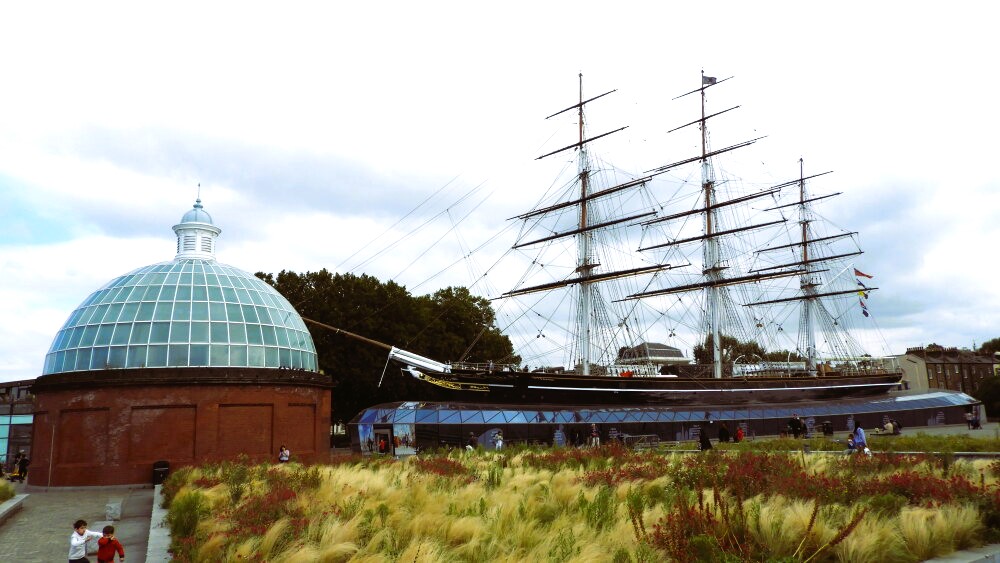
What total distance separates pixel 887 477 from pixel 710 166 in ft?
205

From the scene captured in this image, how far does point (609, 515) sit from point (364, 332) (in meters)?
43.0

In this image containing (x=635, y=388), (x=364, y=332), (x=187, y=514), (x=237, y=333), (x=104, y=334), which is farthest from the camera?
(x=364, y=332)

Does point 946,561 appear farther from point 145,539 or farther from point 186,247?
point 186,247

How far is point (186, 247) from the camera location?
32.8 meters

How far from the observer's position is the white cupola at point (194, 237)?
32781mm

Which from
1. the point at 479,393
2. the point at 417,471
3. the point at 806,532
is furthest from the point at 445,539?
the point at 479,393

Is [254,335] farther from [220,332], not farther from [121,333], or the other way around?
[121,333]

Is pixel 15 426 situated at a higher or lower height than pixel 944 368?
lower

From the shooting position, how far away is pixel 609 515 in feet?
36.0

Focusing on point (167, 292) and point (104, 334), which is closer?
point (104, 334)

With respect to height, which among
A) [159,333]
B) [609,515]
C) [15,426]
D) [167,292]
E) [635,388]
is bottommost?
[609,515]

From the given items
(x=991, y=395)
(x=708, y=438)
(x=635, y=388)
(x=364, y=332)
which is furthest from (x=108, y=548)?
(x=991, y=395)

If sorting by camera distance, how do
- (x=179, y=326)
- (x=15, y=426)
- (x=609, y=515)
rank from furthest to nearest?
(x=15, y=426), (x=179, y=326), (x=609, y=515)

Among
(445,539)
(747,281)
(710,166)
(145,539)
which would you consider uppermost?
(710,166)
